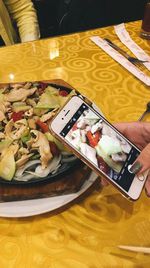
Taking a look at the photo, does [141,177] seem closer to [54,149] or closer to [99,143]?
[99,143]

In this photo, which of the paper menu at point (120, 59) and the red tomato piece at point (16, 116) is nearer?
the red tomato piece at point (16, 116)

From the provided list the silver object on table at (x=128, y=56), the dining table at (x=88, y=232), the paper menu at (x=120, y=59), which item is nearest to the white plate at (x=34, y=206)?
the dining table at (x=88, y=232)

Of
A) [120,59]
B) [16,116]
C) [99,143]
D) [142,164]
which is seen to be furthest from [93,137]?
[120,59]

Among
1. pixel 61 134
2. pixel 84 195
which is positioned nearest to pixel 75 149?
pixel 61 134

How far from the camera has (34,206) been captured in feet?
2.66

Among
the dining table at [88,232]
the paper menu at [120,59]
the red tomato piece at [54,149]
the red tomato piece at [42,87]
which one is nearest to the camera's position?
the dining table at [88,232]

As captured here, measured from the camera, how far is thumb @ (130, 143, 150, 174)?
0.78 m

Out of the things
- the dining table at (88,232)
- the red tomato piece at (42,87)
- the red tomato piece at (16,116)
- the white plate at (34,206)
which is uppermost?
the red tomato piece at (42,87)

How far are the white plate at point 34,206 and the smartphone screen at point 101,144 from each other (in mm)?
123

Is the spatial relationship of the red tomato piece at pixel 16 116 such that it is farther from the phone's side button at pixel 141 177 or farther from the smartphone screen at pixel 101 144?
the phone's side button at pixel 141 177

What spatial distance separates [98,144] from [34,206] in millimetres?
222

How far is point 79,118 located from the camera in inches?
32.3

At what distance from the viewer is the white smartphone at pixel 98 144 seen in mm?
756

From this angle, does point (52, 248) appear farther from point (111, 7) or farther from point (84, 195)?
point (111, 7)
